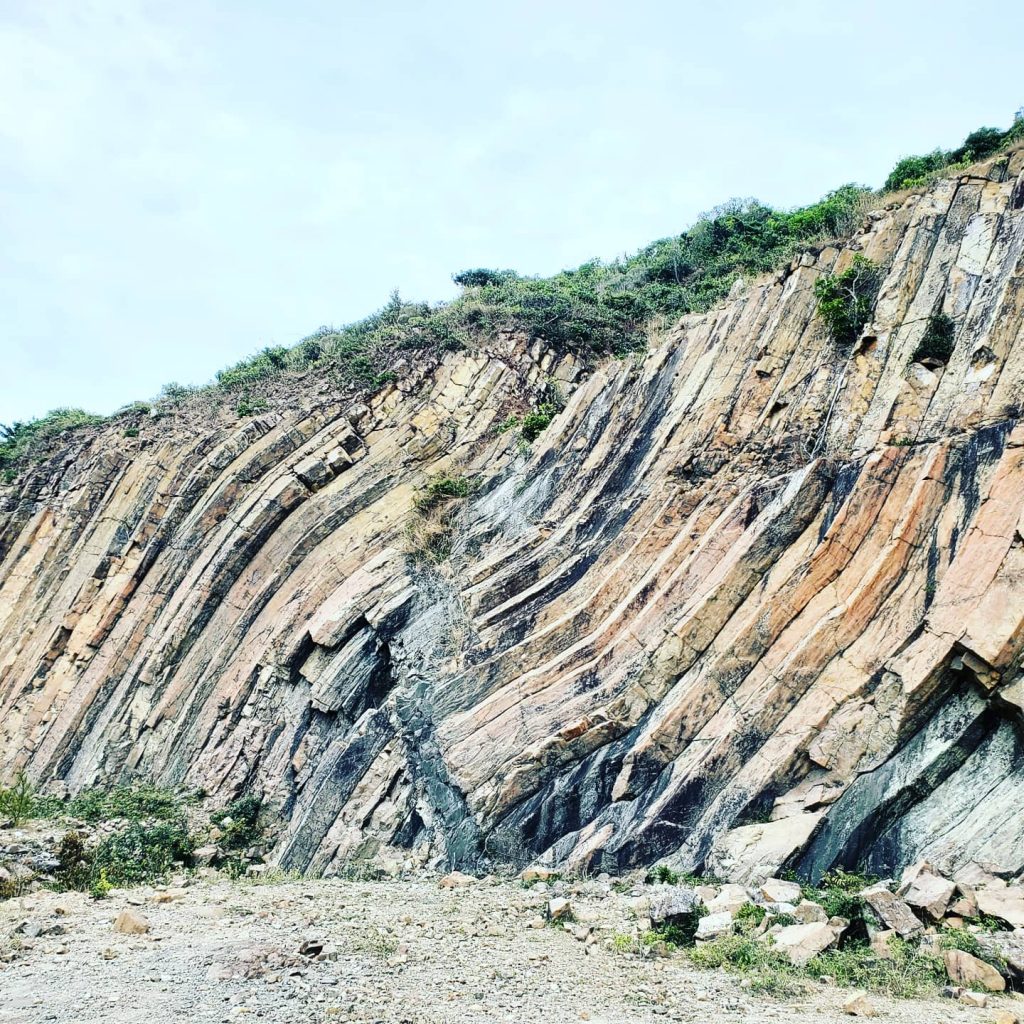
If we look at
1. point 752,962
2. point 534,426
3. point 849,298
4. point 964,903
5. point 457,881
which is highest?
point 849,298

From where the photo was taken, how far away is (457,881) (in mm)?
11828

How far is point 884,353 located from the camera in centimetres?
1402

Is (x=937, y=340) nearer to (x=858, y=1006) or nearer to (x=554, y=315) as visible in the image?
(x=858, y=1006)

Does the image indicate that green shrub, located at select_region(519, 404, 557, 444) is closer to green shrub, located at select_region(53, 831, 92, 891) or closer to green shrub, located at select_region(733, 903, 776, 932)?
green shrub, located at select_region(53, 831, 92, 891)

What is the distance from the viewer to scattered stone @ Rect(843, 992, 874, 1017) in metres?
6.92

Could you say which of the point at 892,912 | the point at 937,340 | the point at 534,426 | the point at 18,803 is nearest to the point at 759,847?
the point at 892,912

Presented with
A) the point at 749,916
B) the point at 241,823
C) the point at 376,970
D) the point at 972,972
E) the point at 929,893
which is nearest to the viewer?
the point at 972,972

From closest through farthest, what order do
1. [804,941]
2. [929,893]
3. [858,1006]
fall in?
1. [858,1006]
2. [804,941]
3. [929,893]

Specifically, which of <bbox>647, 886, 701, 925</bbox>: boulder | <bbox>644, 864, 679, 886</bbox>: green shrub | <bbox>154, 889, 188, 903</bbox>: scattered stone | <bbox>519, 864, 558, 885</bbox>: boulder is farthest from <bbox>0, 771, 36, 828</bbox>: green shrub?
<bbox>647, 886, 701, 925</bbox>: boulder

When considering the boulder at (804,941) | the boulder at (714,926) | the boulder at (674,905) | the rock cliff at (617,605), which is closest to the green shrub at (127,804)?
the rock cliff at (617,605)

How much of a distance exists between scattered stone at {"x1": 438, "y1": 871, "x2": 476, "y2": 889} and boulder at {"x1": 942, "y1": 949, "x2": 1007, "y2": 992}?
20.6 ft

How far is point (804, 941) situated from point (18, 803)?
16.2 m

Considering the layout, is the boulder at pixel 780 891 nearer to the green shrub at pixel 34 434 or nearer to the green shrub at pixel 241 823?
the green shrub at pixel 241 823

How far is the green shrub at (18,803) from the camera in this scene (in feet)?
56.5
